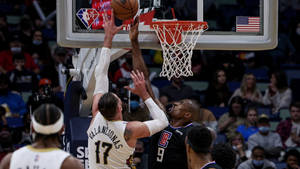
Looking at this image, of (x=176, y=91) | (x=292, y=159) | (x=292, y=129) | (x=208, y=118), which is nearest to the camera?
(x=292, y=159)

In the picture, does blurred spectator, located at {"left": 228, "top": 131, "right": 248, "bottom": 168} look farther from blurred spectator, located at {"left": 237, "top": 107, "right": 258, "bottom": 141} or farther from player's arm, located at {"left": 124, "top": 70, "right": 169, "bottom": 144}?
player's arm, located at {"left": 124, "top": 70, "right": 169, "bottom": 144}

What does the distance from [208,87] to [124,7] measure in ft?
18.5

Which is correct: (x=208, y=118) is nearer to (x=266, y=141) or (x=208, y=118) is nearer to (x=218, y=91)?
(x=266, y=141)

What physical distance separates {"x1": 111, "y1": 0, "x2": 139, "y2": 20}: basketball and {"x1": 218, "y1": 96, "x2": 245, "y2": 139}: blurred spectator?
479 centimetres

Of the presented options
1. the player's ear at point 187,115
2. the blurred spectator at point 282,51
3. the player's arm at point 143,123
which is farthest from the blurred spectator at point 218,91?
the player's arm at point 143,123

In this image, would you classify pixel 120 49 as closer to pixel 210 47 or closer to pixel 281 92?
pixel 210 47

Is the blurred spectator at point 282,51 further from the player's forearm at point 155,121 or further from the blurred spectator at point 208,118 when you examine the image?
the player's forearm at point 155,121

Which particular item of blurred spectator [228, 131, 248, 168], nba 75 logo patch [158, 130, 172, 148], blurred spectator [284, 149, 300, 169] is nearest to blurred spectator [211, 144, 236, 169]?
nba 75 logo patch [158, 130, 172, 148]

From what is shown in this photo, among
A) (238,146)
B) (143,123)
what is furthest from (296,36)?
(143,123)

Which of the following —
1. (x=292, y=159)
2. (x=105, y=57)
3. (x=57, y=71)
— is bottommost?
(x=292, y=159)

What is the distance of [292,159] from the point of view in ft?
30.4

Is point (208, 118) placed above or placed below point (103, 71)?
below

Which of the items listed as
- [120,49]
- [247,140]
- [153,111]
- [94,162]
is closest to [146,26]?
[120,49]

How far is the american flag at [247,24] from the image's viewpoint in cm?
646
